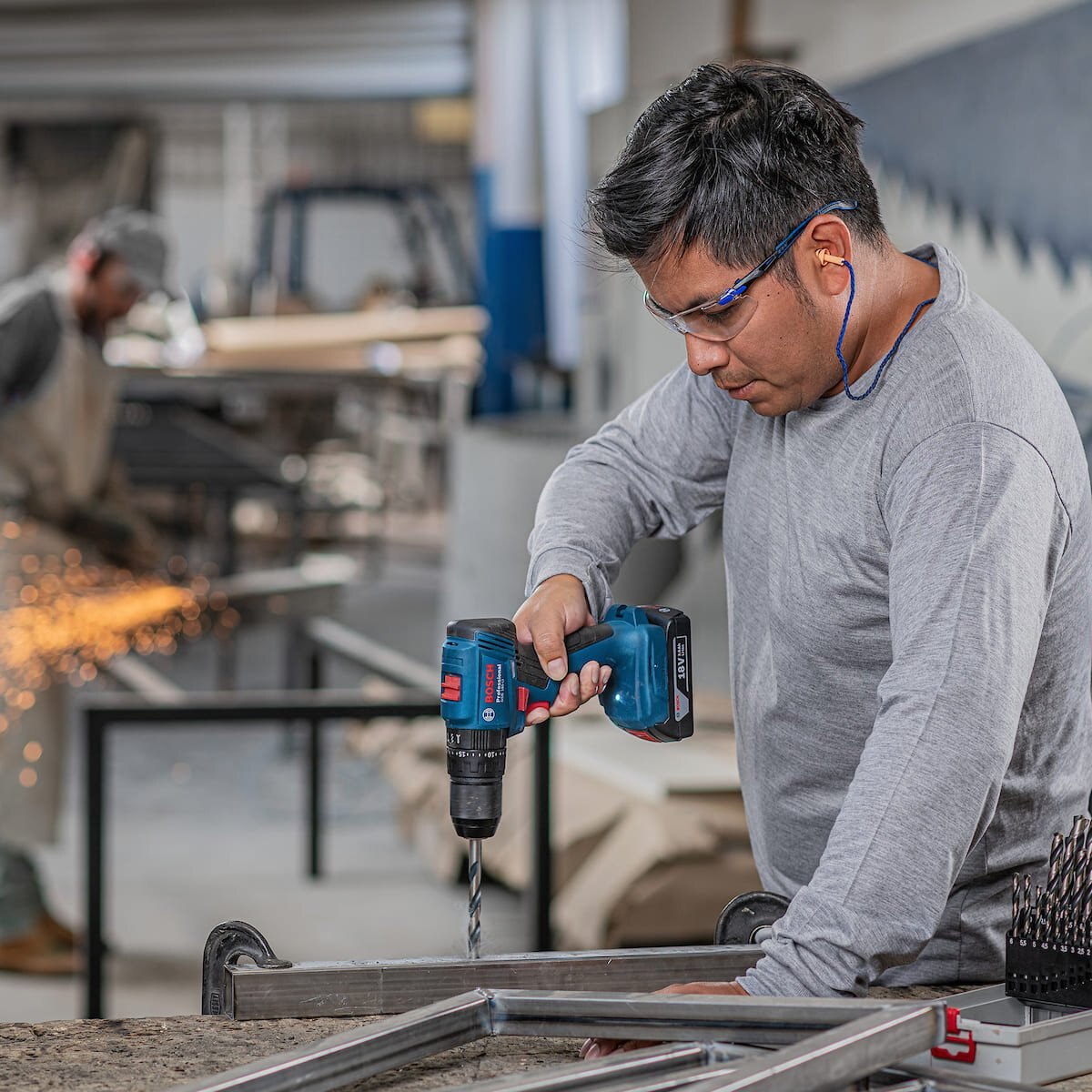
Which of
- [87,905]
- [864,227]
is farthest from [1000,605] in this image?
[87,905]

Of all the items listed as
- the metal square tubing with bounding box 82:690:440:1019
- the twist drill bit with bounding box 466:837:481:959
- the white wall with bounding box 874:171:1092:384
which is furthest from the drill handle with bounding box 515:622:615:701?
the white wall with bounding box 874:171:1092:384

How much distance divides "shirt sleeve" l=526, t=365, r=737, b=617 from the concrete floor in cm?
206

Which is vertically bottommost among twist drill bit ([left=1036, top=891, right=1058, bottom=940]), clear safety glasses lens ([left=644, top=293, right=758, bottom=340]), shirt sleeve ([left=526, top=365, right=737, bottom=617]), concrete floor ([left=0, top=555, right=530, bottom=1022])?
concrete floor ([left=0, top=555, right=530, bottom=1022])

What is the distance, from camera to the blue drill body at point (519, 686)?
139cm

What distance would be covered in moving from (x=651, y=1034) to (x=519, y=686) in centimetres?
41

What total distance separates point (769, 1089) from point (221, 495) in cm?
635

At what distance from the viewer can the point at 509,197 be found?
7.29 m

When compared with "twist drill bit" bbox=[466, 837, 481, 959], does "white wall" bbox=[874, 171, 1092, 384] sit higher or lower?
higher

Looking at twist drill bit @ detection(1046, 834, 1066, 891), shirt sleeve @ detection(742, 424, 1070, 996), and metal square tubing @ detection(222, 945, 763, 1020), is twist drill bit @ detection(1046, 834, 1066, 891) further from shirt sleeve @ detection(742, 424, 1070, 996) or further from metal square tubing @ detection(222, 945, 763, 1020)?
metal square tubing @ detection(222, 945, 763, 1020)

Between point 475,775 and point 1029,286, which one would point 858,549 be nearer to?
point 475,775

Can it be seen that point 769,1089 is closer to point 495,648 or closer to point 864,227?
point 495,648

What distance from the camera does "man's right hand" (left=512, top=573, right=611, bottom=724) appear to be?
4.79 feet

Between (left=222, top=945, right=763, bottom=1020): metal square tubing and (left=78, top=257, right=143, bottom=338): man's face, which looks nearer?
(left=222, top=945, right=763, bottom=1020): metal square tubing

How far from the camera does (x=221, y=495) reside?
7020mm
